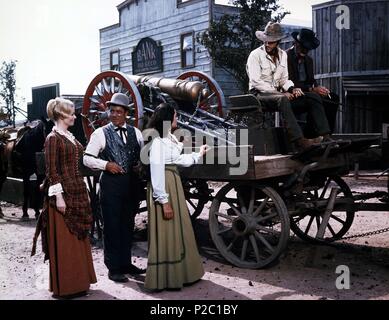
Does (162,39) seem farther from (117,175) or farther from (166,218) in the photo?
(166,218)

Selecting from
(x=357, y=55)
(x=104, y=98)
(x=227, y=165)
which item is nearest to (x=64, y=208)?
(x=227, y=165)

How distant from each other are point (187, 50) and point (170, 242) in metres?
13.4

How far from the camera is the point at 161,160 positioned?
4539mm

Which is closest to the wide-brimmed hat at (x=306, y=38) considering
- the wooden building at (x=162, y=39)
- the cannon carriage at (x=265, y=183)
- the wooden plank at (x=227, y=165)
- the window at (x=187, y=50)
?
the cannon carriage at (x=265, y=183)

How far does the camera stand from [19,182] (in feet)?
34.2

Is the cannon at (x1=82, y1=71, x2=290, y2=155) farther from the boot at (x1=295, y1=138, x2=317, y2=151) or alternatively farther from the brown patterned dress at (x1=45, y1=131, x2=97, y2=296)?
the brown patterned dress at (x1=45, y1=131, x2=97, y2=296)

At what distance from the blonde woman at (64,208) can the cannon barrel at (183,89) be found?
3.71m

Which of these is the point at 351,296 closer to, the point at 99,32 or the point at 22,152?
the point at 22,152

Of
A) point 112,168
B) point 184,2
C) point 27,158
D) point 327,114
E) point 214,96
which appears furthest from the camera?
point 184,2

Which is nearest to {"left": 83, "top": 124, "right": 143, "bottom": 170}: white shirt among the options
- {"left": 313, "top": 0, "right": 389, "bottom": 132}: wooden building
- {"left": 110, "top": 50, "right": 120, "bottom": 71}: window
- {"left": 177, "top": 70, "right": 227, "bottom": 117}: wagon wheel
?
{"left": 177, "top": 70, "right": 227, "bottom": 117}: wagon wheel

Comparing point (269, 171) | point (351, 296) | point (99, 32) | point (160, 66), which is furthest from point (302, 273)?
point (99, 32)

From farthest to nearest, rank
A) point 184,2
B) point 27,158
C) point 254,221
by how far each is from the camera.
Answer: point 184,2, point 27,158, point 254,221

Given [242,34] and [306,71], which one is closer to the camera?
[306,71]

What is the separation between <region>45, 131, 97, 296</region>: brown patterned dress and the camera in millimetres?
4348
